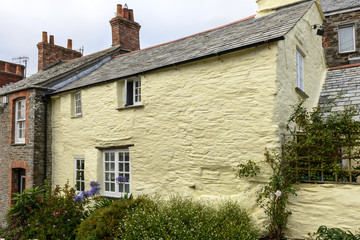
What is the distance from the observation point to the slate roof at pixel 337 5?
14.6 m

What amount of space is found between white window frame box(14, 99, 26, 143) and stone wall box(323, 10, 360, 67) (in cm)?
1528

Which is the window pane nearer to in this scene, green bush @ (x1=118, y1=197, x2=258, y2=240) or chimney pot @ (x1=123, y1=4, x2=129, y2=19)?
green bush @ (x1=118, y1=197, x2=258, y2=240)

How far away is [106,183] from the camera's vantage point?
9703 mm

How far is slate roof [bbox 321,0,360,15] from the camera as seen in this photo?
1463 centimetres

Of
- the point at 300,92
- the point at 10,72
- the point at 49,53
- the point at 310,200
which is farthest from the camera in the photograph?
the point at 10,72

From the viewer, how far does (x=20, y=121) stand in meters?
12.3

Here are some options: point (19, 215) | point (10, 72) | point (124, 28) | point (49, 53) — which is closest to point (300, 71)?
point (19, 215)

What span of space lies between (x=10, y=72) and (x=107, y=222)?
61.2 ft

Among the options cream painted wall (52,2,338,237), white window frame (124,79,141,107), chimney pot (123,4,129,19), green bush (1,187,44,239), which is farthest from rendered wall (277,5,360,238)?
chimney pot (123,4,129,19)

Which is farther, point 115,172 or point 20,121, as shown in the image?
point 20,121

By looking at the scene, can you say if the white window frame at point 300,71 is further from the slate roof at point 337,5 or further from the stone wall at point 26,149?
the stone wall at point 26,149

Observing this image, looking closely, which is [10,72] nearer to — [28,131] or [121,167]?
[28,131]

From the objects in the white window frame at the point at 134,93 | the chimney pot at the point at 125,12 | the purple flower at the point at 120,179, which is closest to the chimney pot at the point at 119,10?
the chimney pot at the point at 125,12

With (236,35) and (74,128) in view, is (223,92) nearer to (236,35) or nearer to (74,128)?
(236,35)
